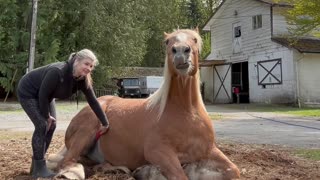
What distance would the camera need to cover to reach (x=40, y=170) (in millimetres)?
4875

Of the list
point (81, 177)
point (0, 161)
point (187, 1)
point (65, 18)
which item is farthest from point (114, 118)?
point (187, 1)

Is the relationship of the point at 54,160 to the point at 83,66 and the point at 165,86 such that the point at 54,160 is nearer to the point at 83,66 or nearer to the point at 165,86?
the point at 83,66

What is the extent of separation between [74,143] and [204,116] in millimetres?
1595

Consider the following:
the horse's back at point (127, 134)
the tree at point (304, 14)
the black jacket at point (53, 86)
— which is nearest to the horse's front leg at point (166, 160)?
the horse's back at point (127, 134)

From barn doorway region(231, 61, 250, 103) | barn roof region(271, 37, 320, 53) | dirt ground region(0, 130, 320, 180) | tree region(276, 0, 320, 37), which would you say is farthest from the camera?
barn doorway region(231, 61, 250, 103)

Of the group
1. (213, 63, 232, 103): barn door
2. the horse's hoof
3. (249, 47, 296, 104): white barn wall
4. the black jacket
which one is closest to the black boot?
Result: the horse's hoof

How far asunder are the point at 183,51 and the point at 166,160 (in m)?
1.05

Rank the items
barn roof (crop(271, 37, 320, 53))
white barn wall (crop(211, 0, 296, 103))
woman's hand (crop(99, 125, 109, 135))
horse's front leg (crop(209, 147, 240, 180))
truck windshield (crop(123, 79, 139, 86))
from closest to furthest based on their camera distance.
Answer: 1. horse's front leg (crop(209, 147, 240, 180))
2. woman's hand (crop(99, 125, 109, 135))
3. barn roof (crop(271, 37, 320, 53))
4. white barn wall (crop(211, 0, 296, 103))
5. truck windshield (crop(123, 79, 139, 86))

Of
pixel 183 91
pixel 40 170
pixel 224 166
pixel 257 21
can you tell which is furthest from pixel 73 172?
pixel 257 21

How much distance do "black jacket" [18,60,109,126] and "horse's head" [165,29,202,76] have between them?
1.12 meters

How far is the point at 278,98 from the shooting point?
26734 millimetres

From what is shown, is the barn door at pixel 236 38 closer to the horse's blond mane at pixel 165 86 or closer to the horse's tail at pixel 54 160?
the horse's tail at pixel 54 160

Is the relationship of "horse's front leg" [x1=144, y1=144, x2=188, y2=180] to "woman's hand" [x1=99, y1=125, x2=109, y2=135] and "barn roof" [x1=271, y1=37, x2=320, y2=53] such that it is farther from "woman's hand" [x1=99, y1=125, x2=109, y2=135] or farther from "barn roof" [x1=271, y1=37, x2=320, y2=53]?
"barn roof" [x1=271, y1=37, x2=320, y2=53]

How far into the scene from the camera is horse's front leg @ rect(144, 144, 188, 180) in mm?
4195
